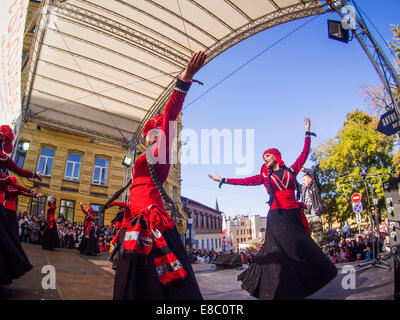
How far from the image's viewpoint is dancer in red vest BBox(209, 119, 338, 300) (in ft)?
9.60

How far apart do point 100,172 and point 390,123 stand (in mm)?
16908

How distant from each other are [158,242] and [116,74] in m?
11.7

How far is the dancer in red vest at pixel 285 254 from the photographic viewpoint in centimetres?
293

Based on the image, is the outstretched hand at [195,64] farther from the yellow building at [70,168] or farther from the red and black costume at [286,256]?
the yellow building at [70,168]

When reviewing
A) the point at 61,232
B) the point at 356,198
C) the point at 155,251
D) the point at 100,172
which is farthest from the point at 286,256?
the point at 100,172

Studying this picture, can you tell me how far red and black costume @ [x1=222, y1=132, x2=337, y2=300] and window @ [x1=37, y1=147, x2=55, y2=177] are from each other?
16.6 meters

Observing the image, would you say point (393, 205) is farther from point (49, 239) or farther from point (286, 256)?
point (49, 239)

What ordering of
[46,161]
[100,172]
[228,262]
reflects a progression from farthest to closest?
[100,172], [46,161], [228,262]

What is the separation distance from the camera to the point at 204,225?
4406cm

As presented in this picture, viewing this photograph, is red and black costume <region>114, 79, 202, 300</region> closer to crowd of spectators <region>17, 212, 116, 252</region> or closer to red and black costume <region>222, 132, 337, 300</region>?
red and black costume <region>222, 132, 337, 300</region>

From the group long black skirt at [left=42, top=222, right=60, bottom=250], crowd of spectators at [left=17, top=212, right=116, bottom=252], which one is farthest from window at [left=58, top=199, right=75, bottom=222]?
long black skirt at [left=42, top=222, right=60, bottom=250]

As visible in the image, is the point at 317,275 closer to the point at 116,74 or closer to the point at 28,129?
the point at 116,74
